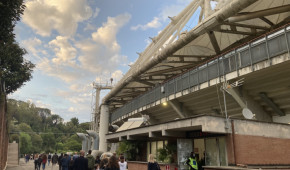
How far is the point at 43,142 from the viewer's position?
311ft

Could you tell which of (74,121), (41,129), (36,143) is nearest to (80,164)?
(36,143)

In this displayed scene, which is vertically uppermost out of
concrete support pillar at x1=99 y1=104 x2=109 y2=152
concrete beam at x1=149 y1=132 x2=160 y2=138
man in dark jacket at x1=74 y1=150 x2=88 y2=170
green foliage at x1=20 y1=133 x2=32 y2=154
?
concrete support pillar at x1=99 y1=104 x2=109 y2=152

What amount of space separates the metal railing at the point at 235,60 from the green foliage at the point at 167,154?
262 inches

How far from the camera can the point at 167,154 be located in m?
15.0

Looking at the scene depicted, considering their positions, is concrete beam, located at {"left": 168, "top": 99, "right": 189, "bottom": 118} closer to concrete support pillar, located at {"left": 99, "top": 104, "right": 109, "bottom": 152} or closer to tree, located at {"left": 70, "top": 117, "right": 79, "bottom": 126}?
concrete support pillar, located at {"left": 99, "top": 104, "right": 109, "bottom": 152}

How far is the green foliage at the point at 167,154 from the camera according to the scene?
14664mm

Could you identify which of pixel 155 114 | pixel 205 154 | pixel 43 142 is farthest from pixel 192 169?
pixel 43 142

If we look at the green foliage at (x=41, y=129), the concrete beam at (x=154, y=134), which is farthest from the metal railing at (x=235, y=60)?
the green foliage at (x=41, y=129)

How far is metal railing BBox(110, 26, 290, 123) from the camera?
46.9 ft

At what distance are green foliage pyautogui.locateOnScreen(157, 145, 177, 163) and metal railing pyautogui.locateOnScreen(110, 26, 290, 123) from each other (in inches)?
262

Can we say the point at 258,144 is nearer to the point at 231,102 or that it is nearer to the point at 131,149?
the point at 231,102

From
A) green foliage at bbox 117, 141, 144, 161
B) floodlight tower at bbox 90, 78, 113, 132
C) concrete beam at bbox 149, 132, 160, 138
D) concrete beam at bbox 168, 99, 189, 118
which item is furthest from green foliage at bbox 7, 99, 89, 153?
concrete beam at bbox 149, 132, 160, 138

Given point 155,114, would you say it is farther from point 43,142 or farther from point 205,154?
point 43,142

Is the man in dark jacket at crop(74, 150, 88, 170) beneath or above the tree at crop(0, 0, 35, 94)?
beneath
